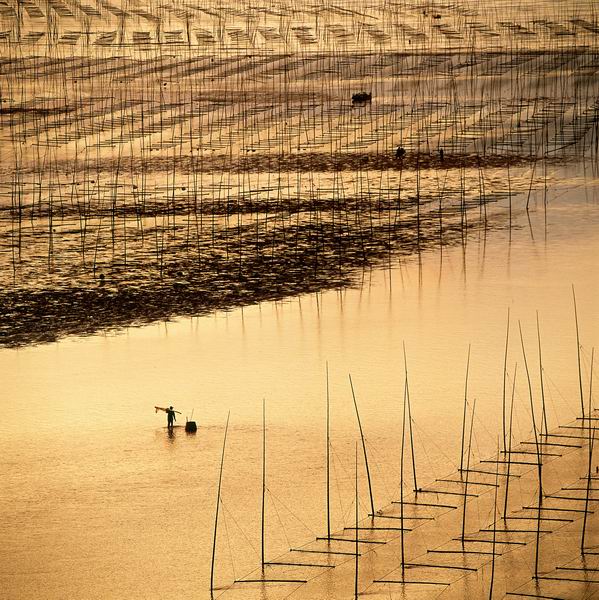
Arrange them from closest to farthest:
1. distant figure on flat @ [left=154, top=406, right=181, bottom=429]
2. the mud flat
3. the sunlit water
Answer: the sunlit water → distant figure on flat @ [left=154, top=406, right=181, bottom=429] → the mud flat

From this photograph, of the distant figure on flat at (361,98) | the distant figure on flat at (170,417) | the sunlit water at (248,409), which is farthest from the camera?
the distant figure on flat at (361,98)

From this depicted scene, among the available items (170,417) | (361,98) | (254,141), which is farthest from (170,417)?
(361,98)

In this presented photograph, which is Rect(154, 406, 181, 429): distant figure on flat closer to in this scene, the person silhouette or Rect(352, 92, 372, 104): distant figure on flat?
the person silhouette

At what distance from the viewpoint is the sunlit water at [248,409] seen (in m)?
6.26

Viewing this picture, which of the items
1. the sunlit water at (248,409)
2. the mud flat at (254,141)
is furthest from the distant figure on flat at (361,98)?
the sunlit water at (248,409)

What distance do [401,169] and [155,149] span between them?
2.45 metres

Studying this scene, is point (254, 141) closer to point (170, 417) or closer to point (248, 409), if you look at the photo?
point (248, 409)

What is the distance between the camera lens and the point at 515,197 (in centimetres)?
1227

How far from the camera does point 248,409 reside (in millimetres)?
7727

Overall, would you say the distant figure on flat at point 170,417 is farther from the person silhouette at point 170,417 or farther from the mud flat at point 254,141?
the mud flat at point 254,141

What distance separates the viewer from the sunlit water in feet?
20.5

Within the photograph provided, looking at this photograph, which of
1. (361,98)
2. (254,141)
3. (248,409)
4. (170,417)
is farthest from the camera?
(361,98)

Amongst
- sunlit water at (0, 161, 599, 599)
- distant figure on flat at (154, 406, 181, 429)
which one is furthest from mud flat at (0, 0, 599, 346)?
distant figure on flat at (154, 406, 181, 429)

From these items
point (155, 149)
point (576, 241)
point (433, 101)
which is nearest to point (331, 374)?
point (576, 241)
